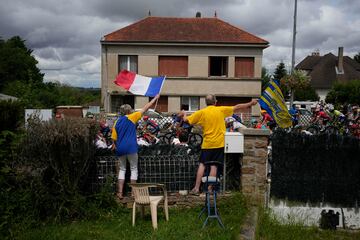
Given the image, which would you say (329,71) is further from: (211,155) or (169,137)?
(211,155)

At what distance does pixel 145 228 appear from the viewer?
5.95 m

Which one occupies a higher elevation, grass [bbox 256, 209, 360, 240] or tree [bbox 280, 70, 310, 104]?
tree [bbox 280, 70, 310, 104]

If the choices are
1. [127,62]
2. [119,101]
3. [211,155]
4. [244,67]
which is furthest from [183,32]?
[211,155]

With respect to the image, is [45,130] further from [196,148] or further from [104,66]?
[104,66]

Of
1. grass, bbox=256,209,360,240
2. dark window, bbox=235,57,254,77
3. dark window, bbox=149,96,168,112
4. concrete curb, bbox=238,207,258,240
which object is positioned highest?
dark window, bbox=235,57,254,77

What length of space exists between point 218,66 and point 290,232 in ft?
80.8

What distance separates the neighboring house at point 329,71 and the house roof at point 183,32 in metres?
29.6

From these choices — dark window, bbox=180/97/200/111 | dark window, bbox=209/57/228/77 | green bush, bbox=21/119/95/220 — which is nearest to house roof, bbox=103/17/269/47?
dark window, bbox=209/57/228/77

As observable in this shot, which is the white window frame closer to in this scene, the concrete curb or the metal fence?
the metal fence

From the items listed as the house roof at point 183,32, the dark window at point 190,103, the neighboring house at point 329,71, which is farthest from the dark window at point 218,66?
the neighboring house at point 329,71

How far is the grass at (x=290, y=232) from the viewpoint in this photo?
6.06 m

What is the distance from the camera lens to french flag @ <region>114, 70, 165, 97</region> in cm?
853

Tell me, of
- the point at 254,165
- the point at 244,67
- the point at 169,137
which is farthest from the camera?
the point at 244,67

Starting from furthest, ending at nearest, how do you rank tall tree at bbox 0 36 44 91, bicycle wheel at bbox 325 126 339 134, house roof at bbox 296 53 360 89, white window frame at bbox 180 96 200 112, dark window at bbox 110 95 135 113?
tall tree at bbox 0 36 44 91, house roof at bbox 296 53 360 89, white window frame at bbox 180 96 200 112, dark window at bbox 110 95 135 113, bicycle wheel at bbox 325 126 339 134
